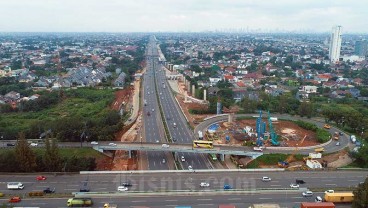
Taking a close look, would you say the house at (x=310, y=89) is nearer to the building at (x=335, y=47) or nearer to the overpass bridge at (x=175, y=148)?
the overpass bridge at (x=175, y=148)

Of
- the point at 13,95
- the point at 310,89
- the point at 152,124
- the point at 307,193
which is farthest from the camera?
the point at 310,89

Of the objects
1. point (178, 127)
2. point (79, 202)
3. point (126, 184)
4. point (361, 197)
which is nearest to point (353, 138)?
point (361, 197)

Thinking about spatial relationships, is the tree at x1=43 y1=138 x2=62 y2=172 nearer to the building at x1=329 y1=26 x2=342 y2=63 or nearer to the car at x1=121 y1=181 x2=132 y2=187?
the car at x1=121 y1=181 x2=132 y2=187

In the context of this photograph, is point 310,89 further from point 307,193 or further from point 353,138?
point 307,193

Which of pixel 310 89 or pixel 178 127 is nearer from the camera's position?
pixel 178 127

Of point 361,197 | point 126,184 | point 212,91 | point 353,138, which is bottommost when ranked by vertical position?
point 126,184

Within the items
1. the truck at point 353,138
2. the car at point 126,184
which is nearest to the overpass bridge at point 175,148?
the car at point 126,184

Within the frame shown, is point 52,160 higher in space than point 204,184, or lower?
higher
